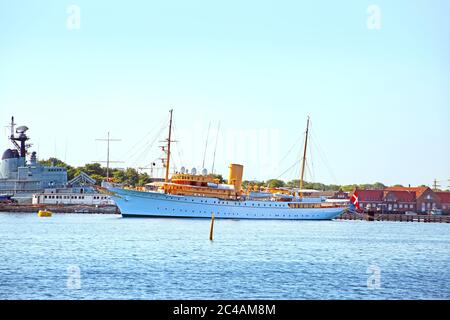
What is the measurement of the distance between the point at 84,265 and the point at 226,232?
31.3 metres

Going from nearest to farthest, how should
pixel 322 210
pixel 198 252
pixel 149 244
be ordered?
1. pixel 198 252
2. pixel 149 244
3. pixel 322 210

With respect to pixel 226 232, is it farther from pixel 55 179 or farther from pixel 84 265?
pixel 55 179

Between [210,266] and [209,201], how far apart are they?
61.5 m

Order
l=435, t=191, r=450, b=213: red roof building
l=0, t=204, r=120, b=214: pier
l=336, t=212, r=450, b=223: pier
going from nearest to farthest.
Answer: l=0, t=204, r=120, b=214: pier → l=336, t=212, r=450, b=223: pier → l=435, t=191, r=450, b=213: red roof building

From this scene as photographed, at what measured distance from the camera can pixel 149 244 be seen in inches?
2194

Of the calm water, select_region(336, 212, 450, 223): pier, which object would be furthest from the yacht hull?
the calm water

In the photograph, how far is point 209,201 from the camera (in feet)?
342

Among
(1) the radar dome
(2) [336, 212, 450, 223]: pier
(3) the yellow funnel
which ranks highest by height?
(1) the radar dome

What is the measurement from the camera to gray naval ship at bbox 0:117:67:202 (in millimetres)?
142250

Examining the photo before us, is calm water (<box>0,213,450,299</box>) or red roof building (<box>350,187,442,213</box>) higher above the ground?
red roof building (<box>350,187,442,213</box>)

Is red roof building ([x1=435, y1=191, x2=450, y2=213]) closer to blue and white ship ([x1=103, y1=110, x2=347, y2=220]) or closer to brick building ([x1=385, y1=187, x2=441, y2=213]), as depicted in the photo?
brick building ([x1=385, y1=187, x2=441, y2=213])

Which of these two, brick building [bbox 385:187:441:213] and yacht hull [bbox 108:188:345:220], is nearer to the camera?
yacht hull [bbox 108:188:345:220]

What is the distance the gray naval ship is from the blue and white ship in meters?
42.2
